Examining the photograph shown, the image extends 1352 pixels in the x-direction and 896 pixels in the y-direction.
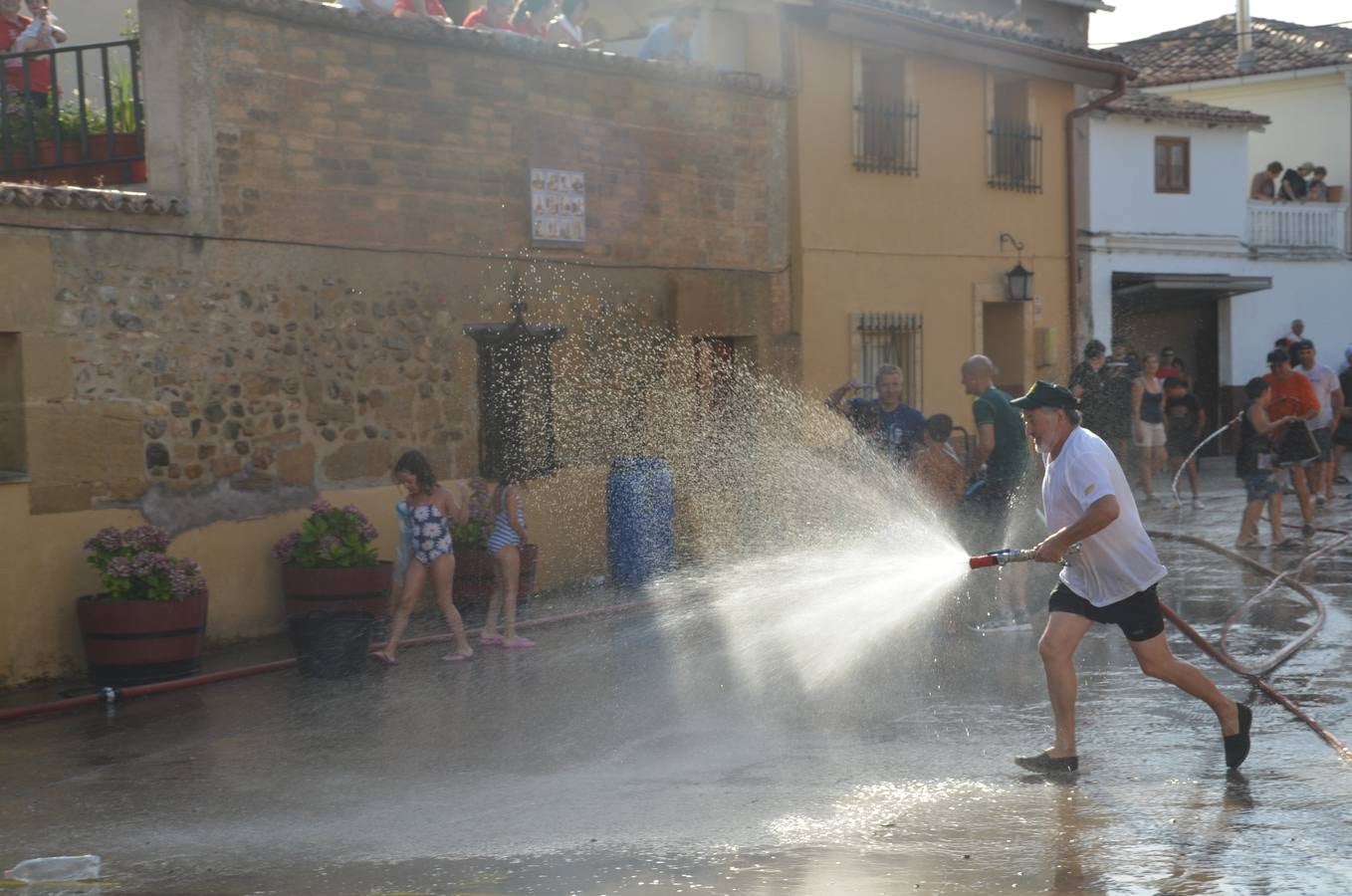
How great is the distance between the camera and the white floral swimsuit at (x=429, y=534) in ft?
37.5

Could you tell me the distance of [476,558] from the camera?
1348cm

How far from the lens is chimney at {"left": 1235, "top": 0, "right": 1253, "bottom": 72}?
3497cm

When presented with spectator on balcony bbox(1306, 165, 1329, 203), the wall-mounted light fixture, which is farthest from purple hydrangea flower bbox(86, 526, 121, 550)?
spectator on balcony bbox(1306, 165, 1329, 203)

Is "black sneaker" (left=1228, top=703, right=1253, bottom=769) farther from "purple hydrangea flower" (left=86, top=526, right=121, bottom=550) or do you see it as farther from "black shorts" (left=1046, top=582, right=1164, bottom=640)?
"purple hydrangea flower" (left=86, top=526, right=121, bottom=550)

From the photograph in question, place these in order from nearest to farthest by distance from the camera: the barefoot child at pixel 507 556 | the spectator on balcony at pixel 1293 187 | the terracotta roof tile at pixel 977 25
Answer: the barefoot child at pixel 507 556, the terracotta roof tile at pixel 977 25, the spectator on balcony at pixel 1293 187

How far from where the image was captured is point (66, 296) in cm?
1135

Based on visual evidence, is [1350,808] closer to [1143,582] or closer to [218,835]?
[1143,582]

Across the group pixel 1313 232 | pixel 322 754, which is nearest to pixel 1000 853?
pixel 322 754

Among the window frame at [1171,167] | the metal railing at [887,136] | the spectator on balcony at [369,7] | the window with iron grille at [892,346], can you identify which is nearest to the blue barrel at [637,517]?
the spectator on balcony at [369,7]

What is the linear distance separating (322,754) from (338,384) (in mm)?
5181

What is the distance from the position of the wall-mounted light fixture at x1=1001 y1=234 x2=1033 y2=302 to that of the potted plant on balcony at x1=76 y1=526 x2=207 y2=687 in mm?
13408

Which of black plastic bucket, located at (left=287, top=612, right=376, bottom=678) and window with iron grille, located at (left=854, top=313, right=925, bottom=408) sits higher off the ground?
window with iron grille, located at (left=854, top=313, right=925, bottom=408)

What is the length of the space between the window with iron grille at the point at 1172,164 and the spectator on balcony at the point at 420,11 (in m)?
16.6

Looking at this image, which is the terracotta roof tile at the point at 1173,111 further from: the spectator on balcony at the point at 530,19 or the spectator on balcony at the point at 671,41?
the spectator on balcony at the point at 530,19
